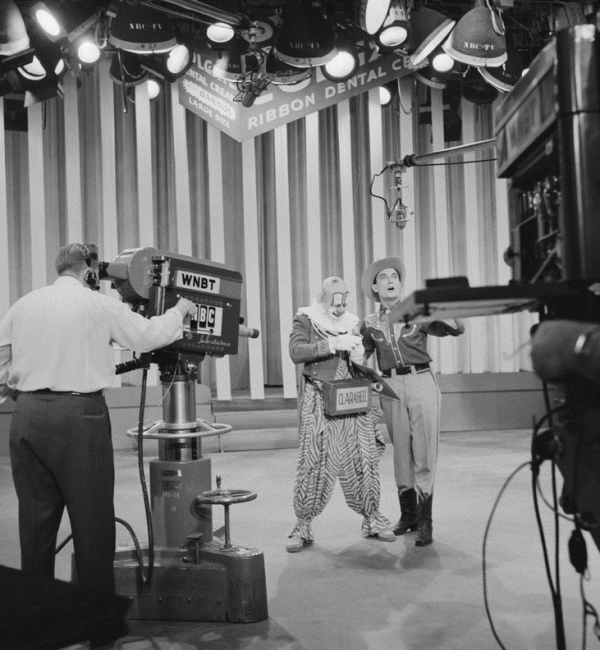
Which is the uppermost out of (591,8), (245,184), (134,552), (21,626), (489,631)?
(591,8)

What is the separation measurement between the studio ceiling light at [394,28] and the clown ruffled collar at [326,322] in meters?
3.26

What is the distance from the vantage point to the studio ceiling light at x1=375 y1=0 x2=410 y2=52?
21.3 ft

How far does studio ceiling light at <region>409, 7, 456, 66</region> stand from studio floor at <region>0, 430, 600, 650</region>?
364 centimetres

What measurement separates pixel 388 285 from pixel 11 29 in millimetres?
3570

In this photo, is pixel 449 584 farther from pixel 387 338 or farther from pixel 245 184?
pixel 245 184

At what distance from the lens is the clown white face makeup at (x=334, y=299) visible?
4.26 meters

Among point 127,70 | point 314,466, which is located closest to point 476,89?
point 127,70

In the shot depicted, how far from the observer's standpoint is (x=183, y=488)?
308 centimetres

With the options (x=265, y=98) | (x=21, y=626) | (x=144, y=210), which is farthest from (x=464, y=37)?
(x=21, y=626)

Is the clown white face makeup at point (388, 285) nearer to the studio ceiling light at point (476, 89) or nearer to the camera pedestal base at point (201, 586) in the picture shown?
the camera pedestal base at point (201, 586)

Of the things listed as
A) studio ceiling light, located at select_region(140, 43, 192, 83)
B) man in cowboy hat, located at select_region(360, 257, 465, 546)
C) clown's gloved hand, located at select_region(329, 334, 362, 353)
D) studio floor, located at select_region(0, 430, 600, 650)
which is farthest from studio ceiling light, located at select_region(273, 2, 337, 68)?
studio floor, located at select_region(0, 430, 600, 650)

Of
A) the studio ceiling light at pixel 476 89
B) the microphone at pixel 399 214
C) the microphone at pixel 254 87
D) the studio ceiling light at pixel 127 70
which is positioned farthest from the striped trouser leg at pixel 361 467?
the studio ceiling light at pixel 476 89

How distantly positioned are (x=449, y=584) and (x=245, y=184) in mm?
6019

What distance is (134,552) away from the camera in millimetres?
3123
